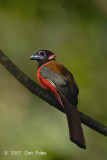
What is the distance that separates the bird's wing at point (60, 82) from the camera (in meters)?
1.37

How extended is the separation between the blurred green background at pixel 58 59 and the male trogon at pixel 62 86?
9cm

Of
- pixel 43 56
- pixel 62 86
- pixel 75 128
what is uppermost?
pixel 43 56

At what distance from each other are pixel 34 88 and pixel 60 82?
5.7 inches

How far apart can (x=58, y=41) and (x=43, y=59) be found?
37 cm

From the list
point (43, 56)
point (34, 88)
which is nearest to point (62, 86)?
point (34, 88)

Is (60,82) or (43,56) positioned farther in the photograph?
(43,56)

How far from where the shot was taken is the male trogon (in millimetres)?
1330

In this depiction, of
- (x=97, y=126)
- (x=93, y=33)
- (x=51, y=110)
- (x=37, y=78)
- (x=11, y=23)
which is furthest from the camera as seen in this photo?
(x=93, y=33)

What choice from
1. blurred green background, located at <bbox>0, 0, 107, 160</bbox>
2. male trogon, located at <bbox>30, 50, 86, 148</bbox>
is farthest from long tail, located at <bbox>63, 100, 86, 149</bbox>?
blurred green background, located at <bbox>0, 0, 107, 160</bbox>

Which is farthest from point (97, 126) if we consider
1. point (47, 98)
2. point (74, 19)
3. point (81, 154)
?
point (74, 19)

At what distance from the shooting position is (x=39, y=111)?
175cm

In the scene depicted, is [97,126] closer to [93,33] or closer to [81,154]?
[81,154]

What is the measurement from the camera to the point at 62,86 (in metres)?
1.40

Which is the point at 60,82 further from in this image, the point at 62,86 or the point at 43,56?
the point at 43,56
